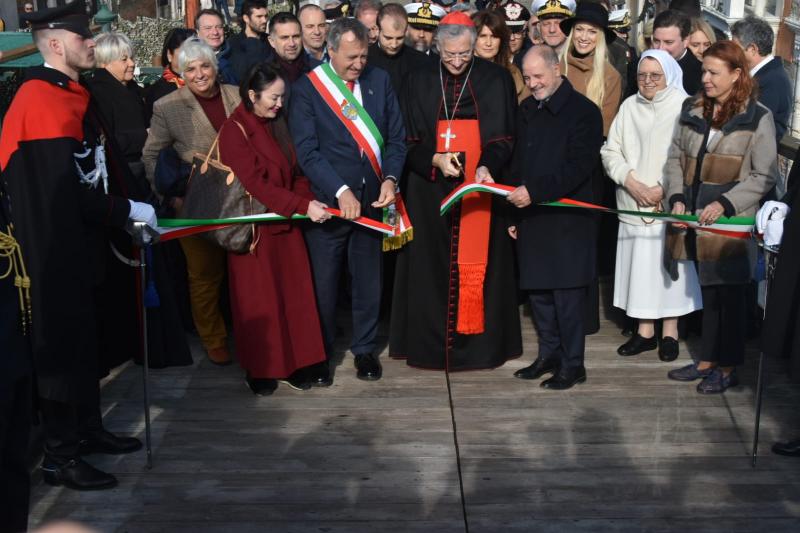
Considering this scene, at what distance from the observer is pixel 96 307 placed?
5.32 meters

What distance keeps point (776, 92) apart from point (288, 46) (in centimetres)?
307

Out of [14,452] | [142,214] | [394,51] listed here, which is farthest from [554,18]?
[14,452]

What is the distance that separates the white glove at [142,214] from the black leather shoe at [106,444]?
110 centimetres

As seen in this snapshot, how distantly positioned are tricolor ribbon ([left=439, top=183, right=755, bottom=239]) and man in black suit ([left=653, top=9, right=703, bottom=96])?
58.9 inches

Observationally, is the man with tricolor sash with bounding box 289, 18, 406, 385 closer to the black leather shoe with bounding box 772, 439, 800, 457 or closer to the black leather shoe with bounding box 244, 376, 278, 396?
the black leather shoe with bounding box 244, 376, 278, 396

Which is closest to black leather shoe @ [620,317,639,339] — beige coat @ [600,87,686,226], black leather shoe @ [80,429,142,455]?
beige coat @ [600,87,686,226]

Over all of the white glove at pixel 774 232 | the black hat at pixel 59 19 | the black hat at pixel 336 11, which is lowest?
the white glove at pixel 774 232

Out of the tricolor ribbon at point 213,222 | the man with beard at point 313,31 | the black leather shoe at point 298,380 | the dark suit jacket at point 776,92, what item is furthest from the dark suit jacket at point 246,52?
the dark suit jacket at point 776,92

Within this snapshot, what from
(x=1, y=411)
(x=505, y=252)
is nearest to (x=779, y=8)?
(x=505, y=252)

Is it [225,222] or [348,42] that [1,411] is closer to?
[225,222]

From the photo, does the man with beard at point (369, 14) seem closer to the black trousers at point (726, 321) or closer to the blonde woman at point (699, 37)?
the blonde woman at point (699, 37)

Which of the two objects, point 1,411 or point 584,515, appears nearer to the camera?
point 1,411

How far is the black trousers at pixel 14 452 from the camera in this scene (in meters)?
3.94

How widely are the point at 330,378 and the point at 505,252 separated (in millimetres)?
1238
